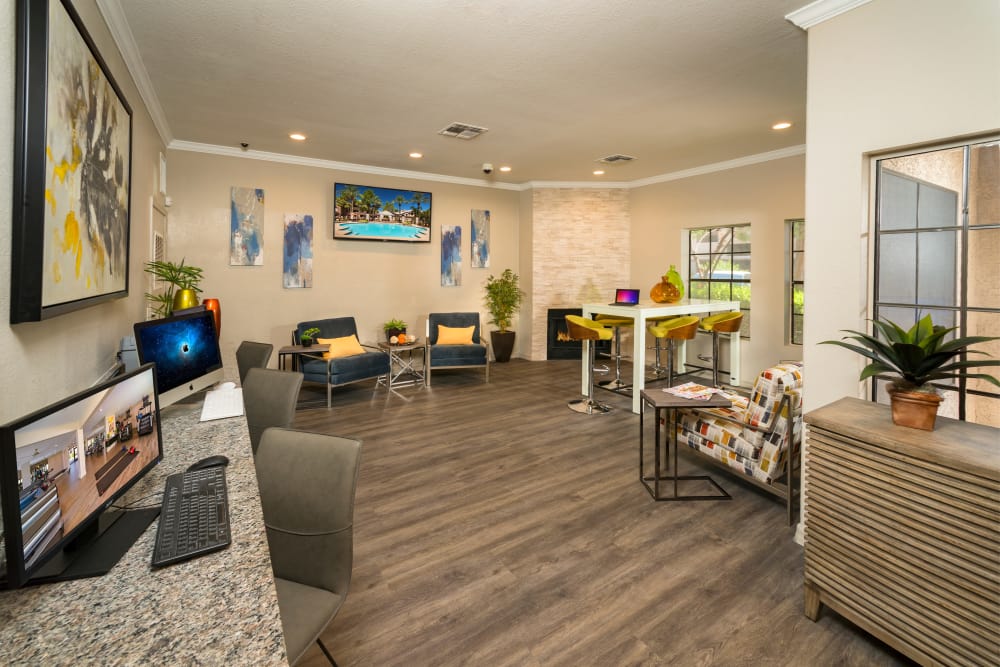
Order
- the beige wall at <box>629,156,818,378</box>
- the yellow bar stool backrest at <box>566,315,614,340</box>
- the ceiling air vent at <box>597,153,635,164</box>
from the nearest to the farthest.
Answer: the yellow bar stool backrest at <box>566,315,614,340</box> → the beige wall at <box>629,156,818,378</box> → the ceiling air vent at <box>597,153,635,164</box>

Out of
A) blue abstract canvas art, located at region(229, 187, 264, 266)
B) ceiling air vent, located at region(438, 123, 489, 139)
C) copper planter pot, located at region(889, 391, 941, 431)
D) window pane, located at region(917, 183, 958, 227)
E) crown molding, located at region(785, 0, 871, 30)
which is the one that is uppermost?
ceiling air vent, located at region(438, 123, 489, 139)

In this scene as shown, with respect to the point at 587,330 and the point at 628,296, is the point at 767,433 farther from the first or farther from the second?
the point at 628,296

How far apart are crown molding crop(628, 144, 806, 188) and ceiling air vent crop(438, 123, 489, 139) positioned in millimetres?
3356

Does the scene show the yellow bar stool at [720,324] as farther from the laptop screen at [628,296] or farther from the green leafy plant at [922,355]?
the green leafy plant at [922,355]

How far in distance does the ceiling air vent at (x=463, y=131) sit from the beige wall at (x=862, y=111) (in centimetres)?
309

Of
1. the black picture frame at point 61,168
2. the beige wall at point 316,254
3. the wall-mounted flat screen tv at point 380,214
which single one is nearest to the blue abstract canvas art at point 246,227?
the beige wall at point 316,254

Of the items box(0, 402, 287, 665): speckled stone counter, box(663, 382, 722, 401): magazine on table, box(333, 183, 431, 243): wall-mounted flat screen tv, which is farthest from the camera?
box(333, 183, 431, 243): wall-mounted flat screen tv

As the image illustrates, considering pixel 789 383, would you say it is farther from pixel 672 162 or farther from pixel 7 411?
pixel 672 162

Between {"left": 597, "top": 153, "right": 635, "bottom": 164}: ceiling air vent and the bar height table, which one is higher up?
{"left": 597, "top": 153, "right": 635, "bottom": 164}: ceiling air vent

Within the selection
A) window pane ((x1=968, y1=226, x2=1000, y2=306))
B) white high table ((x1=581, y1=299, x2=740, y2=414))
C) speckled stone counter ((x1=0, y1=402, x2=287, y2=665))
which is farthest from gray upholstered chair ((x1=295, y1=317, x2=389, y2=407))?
window pane ((x1=968, y1=226, x2=1000, y2=306))

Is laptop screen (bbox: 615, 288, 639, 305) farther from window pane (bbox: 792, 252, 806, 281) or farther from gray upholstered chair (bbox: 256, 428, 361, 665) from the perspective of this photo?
gray upholstered chair (bbox: 256, 428, 361, 665)

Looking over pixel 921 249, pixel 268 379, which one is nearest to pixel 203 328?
pixel 268 379

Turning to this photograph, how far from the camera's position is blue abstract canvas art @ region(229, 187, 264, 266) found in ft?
19.5

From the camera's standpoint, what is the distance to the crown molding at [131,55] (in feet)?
8.82
